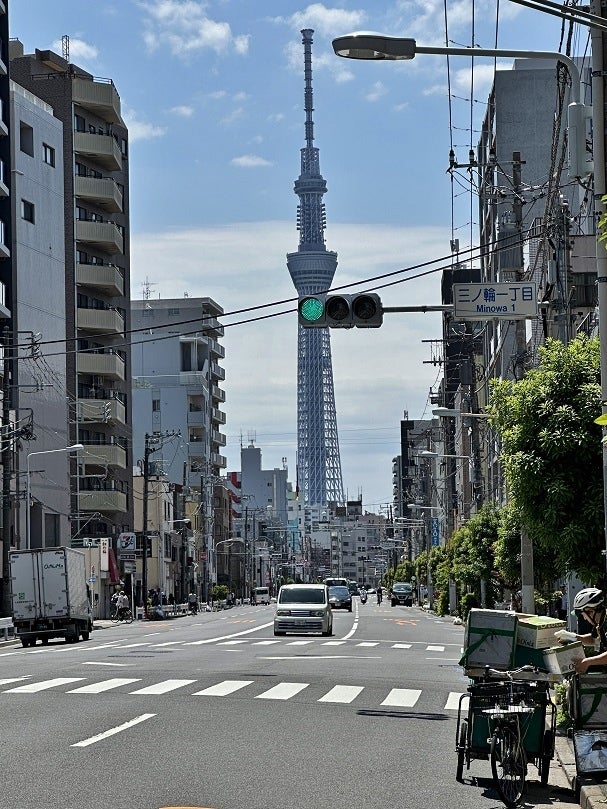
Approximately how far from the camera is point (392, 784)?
12391mm

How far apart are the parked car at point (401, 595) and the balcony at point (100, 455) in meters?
40.4

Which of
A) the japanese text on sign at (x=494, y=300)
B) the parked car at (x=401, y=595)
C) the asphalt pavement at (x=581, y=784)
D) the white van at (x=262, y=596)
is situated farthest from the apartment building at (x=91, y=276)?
the asphalt pavement at (x=581, y=784)

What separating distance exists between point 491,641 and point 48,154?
70707 millimetres

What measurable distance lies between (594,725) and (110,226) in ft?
264

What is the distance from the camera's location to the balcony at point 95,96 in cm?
8831

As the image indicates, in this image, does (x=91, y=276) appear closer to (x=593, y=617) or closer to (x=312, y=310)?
(x=312, y=310)

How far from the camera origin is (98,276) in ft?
292

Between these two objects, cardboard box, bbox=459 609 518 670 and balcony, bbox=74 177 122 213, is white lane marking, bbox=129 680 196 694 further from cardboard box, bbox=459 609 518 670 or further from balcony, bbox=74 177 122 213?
balcony, bbox=74 177 122 213

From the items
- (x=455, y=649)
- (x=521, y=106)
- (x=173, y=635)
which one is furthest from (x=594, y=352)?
(x=521, y=106)

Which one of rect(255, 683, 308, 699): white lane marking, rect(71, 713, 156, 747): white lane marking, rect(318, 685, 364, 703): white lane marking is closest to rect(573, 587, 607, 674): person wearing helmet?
rect(71, 713, 156, 747): white lane marking

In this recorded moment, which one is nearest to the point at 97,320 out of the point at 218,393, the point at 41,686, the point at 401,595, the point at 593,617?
the point at 401,595

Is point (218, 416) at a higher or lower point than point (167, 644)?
higher

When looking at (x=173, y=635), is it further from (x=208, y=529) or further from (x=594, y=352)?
(x=208, y=529)

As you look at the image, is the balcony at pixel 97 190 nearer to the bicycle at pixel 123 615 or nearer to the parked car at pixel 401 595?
the bicycle at pixel 123 615
